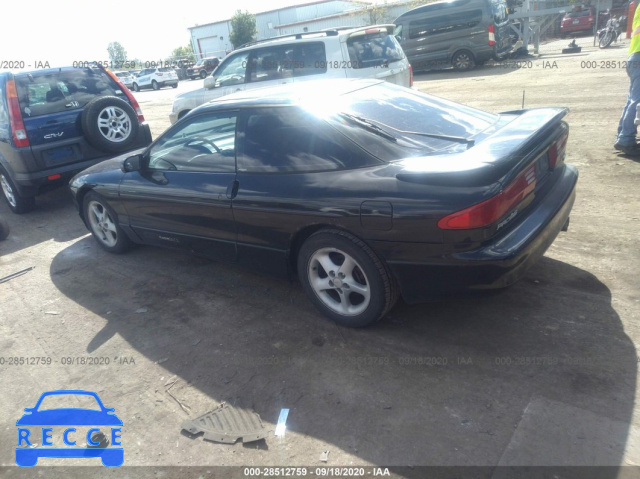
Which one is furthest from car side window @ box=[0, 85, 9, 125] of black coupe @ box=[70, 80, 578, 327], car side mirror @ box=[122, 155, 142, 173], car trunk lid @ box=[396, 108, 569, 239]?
car trunk lid @ box=[396, 108, 569, 239]

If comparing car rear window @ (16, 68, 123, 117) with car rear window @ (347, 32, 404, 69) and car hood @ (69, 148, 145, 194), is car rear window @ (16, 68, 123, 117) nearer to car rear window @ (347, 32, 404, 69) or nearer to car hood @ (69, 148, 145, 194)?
car hood @ (69, 148, 145, 194)

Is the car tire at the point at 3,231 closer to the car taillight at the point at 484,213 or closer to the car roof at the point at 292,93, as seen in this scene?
the car roof at the point at 292,93

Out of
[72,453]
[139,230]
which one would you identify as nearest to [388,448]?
[72,453]

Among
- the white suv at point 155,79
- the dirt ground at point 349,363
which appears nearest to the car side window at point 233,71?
the dirt ground at point 349,363

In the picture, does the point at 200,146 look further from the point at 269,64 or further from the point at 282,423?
the point at 269,64

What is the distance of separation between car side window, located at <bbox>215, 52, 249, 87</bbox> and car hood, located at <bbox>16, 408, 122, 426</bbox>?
708cm

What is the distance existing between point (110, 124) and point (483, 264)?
19.1 ft

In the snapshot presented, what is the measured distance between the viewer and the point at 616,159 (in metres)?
6.16

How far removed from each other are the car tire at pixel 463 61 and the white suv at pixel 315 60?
417 inches

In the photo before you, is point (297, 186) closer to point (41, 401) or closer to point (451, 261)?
point (451, 261)

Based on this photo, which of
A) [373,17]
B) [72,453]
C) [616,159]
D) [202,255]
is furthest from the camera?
[373,17]

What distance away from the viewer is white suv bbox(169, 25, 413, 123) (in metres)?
8.11

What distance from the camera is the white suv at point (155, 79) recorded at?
35375 mm

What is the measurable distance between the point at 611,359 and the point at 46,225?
650 cm
